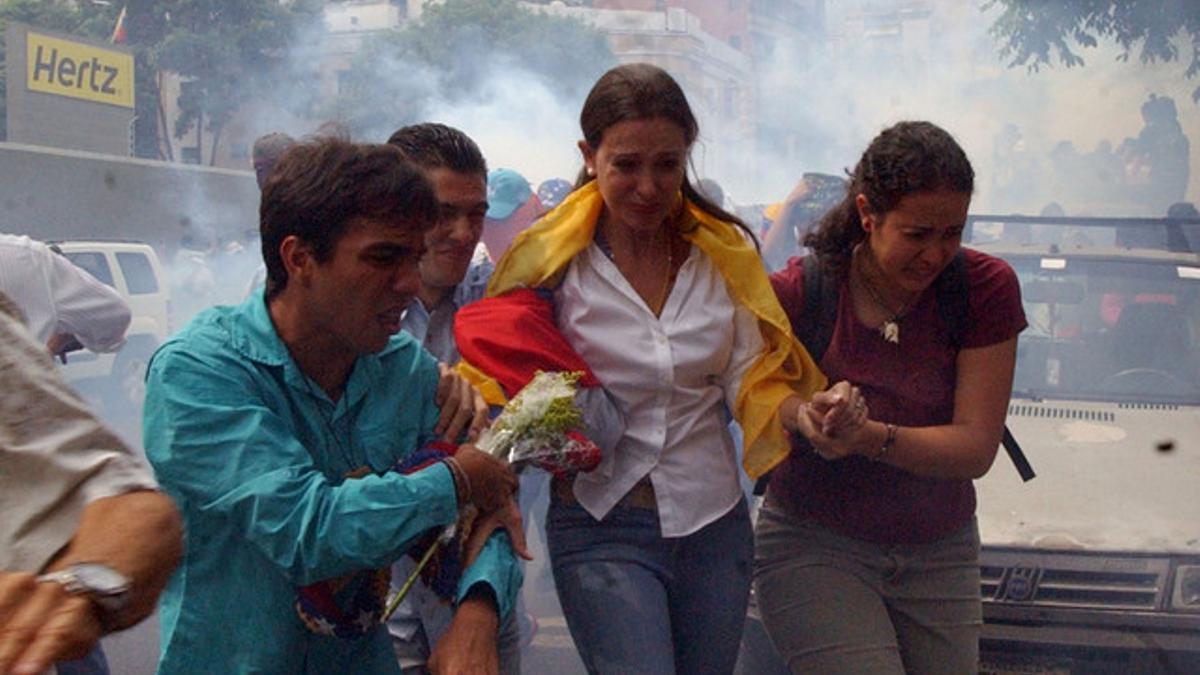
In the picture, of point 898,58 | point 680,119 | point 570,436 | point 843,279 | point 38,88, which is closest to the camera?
point 570,436

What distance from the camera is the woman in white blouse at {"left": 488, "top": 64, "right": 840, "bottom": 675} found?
311 centimetres

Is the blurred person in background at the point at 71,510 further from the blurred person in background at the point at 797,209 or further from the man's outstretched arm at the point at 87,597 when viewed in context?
the blurred person in background at the point at 797,209

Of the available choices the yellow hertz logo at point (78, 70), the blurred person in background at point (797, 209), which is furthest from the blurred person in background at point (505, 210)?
the yellow hertz logo at point (78, 70)

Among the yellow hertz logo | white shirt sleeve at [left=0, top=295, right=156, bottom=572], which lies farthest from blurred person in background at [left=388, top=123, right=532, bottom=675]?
the yellow hertz logo

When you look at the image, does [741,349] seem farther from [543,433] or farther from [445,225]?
[445,225]

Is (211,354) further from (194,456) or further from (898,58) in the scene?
(898,58)

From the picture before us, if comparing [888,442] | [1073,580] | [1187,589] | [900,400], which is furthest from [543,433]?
[1187,589]

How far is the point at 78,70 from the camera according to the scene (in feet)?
107

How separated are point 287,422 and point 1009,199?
26593 millimetres

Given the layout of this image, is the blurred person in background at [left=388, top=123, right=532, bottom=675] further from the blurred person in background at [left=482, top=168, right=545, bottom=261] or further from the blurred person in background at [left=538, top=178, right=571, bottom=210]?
the blurred person in background at [left=538, top=178, right=571, bottom=210]

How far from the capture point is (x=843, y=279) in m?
3.43

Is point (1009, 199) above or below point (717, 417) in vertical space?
below

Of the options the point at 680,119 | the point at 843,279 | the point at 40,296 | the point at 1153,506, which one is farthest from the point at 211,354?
the point at 1153,506

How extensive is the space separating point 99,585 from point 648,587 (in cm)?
166
